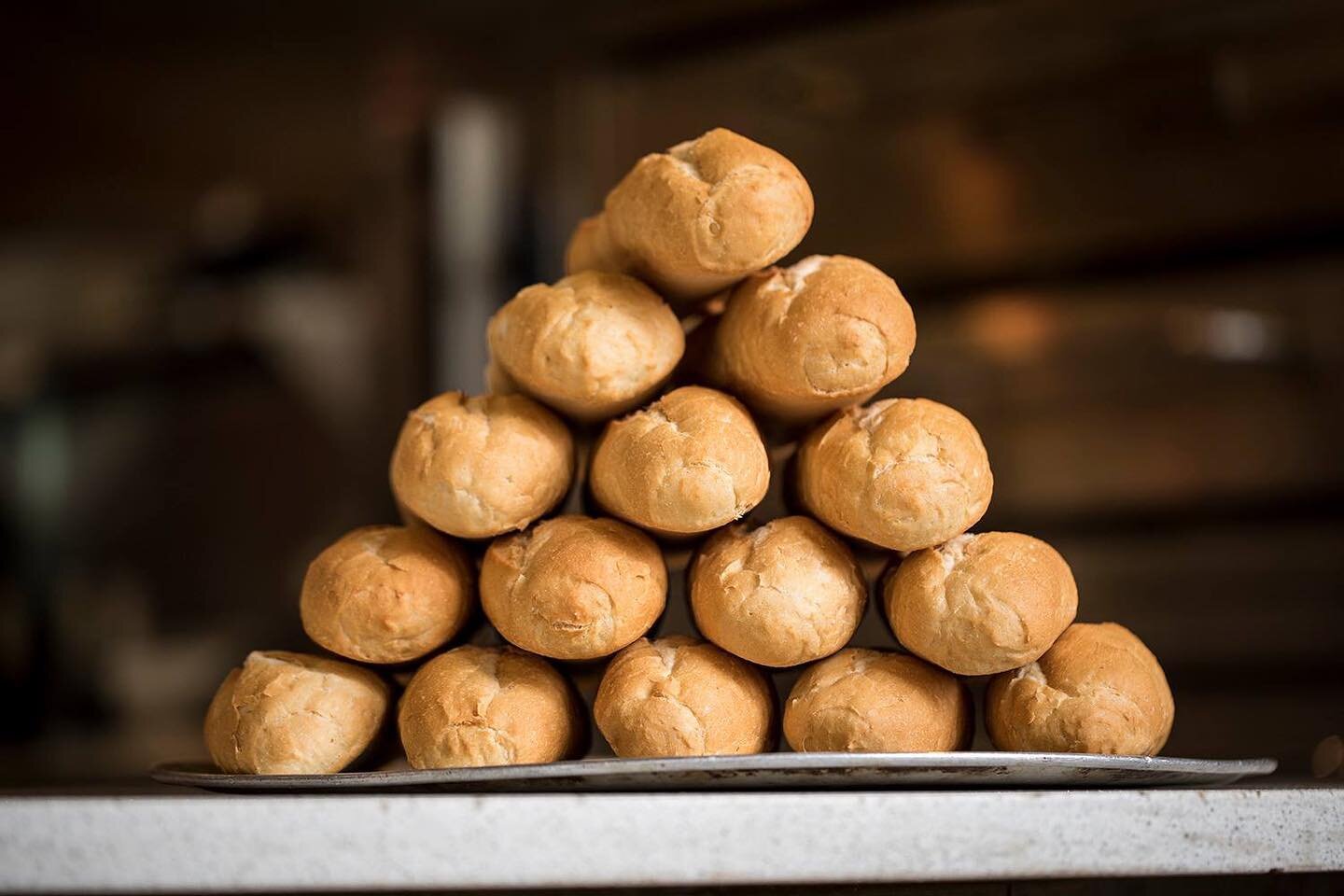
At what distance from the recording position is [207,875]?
1.94ft

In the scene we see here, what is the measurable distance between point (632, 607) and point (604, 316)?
0.17 meters

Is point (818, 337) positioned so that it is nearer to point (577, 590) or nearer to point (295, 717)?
point (577, 590)

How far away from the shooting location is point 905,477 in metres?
0.76

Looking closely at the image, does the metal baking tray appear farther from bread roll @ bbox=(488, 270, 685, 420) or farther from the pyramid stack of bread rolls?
bread roll @ bbox=(488, 270, 685, 420)

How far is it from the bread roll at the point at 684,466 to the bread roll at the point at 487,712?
0.37 feet

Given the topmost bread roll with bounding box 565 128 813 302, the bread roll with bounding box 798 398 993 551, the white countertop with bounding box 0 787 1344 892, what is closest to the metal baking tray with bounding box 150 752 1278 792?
the white countertop with bounding box 0 787 1344 892

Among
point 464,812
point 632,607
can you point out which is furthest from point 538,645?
point 464,812

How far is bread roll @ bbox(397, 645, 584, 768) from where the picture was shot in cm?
76

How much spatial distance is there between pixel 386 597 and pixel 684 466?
196mm

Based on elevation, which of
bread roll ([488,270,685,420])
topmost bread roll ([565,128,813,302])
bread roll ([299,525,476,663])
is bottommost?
bread roll ([299,525,476,663])

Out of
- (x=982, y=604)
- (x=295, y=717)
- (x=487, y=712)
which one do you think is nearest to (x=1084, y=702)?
(x=982, y=604)

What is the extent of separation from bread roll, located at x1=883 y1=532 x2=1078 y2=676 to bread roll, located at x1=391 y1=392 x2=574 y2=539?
0.22 m

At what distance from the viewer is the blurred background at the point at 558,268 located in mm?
2359

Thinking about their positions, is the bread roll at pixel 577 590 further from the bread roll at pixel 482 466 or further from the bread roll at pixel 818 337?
the bread roll at pixel 818 337
